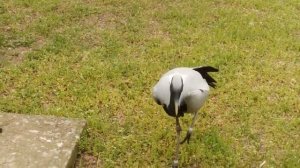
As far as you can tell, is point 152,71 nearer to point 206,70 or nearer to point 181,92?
point 206,70

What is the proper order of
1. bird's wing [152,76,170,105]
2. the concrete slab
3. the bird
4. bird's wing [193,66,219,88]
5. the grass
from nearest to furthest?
the bird
bird's wing [152,76,170,105]
the concrete slab
bird's wing [193,66,219,88]
the grass

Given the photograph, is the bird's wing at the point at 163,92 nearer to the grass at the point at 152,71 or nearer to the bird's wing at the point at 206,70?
the bird's wing at the point at 206,70

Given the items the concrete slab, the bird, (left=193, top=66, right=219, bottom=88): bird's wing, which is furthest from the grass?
the bird

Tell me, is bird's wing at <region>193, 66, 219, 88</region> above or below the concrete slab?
above

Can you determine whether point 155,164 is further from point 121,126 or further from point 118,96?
point 118,96

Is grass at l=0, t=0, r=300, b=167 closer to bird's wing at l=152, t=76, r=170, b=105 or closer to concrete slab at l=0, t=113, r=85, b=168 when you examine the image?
concrete slab at l=0, t=113, r=85, b=168

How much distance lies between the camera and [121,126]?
5.82 metres

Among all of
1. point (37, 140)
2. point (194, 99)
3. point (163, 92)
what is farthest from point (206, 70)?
point (37, 140)

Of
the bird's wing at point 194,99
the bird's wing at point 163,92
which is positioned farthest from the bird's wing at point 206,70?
the bird's wing at point 163,92

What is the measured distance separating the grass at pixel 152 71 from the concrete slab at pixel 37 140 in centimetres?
31

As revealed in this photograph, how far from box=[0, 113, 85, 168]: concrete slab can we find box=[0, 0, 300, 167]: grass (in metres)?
0.31

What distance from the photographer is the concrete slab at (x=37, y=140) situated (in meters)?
4.75

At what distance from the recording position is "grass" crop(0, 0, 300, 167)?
5512 mm

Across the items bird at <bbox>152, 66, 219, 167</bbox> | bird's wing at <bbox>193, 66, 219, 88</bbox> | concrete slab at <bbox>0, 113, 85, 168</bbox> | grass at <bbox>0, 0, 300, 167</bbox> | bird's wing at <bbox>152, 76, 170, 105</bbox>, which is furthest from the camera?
grass at <bbox>0, 0, 300, 167</bbox>
